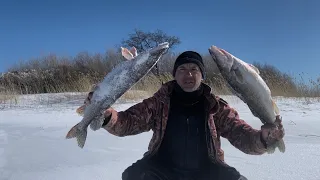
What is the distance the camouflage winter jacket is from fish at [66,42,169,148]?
8.0 inches

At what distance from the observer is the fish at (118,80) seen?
208cm

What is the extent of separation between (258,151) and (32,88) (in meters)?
13.1

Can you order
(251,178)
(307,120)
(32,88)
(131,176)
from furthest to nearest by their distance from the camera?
1. (32,88)
2. (307,120)
3. (251,178)
4. (131,176)

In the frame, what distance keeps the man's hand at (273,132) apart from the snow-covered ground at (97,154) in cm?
94

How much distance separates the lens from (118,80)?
2111 mm

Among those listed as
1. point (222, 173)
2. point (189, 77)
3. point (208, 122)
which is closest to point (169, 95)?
point (189, 77)

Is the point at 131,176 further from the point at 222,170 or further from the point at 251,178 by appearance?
the point at 251,178

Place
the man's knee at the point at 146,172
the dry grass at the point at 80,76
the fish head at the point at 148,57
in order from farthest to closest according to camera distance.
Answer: the dry grass at the point at 80,76 → the man's knee at the point at 146,172 → the fish head at the point at 148,57

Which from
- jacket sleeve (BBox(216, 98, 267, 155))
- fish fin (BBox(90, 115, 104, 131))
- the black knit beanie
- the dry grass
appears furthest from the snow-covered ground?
the dry grass

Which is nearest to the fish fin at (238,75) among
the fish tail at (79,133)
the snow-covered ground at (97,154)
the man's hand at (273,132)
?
the man's hand at (273,132)

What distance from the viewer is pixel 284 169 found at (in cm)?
330

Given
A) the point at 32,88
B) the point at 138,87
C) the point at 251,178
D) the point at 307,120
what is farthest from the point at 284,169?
the point at 32,88

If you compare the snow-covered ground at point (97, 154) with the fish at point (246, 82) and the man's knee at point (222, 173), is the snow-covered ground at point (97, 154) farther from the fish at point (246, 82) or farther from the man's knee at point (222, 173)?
the fish at point (246, 82)

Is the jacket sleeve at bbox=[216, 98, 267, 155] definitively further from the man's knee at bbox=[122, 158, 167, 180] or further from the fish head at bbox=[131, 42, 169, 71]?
the fish head at bbox=[131, 42, 169, 71]
